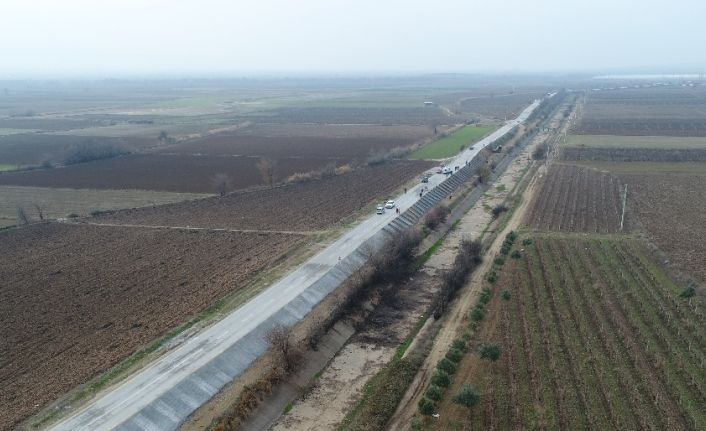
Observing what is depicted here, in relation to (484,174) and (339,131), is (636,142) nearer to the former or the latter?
(484,174)

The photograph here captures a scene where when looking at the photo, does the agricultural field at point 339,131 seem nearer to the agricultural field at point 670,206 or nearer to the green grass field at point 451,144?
the green grass field at point 451,144

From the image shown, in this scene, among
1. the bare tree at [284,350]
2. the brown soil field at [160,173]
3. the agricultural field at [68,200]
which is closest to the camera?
the bare tree at [284,350]

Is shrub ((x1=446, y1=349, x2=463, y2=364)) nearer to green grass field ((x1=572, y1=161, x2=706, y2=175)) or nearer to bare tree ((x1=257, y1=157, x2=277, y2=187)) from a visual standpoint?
bare tree ((x1=257, y1=157, x2=277, y2=187))

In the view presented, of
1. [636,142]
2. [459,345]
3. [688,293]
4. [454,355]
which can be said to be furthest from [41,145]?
[636,142]

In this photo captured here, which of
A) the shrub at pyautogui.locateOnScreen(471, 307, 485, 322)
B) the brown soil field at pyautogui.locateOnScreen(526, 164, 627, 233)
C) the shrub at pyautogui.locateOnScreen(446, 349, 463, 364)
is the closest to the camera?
the shrub at pyautogui.locateOnScreen(446, 349, 463, 364)

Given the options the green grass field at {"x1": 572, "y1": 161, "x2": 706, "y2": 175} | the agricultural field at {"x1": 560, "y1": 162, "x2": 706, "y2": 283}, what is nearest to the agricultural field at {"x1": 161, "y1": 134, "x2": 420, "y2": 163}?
the green grass field at {"x1": 572, "y1": 161, "x2": 706, "y2": 175}

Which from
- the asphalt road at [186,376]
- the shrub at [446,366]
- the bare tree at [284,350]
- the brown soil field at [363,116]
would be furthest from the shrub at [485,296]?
the brown soil field at [363,116]

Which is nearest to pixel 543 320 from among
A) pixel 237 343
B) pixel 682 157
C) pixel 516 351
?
pixel 516 351
